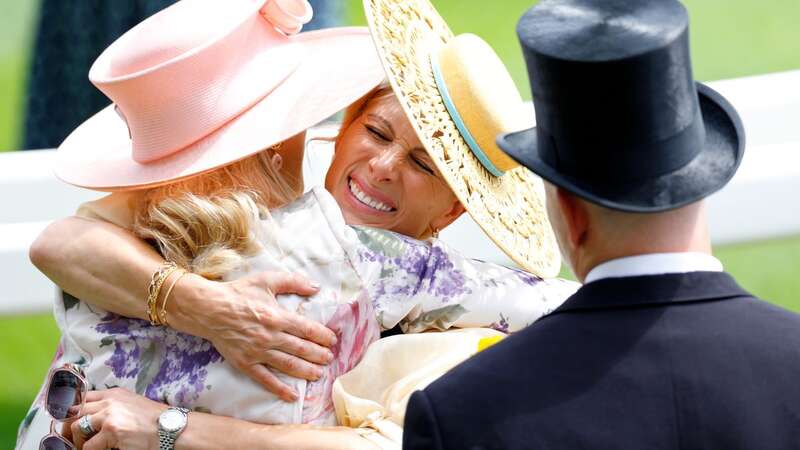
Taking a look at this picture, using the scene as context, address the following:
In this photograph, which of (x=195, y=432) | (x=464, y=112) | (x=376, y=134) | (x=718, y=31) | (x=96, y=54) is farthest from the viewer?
(x=718, y=31)

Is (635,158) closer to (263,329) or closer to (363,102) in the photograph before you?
(263,329)

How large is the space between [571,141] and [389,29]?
0.92m

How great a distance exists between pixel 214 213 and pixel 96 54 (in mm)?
3254

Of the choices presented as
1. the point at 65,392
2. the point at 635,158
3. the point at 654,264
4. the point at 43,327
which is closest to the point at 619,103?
the point at 635,158

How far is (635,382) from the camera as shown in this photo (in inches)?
68.1

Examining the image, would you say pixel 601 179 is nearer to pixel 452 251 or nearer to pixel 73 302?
pixel 452 251

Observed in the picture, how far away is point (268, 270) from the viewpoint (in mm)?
2459

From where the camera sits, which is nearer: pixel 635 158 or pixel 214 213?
pixel 635 158

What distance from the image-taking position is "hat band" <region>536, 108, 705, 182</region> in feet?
5.69

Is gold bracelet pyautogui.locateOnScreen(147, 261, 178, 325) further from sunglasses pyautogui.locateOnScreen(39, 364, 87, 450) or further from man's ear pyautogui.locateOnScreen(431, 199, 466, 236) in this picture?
man's ear pyautogui.locateOnScreen(431, 199, 466, 236)

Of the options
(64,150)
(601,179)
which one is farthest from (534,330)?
(64,150)

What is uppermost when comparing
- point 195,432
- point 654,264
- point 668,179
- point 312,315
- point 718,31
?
point 668,179

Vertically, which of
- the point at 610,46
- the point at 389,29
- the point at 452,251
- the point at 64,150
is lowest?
the point at 452,251

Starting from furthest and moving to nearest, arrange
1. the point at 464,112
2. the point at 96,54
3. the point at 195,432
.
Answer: the point at 96,54 → the point at 464,112 → the point at 195,432
